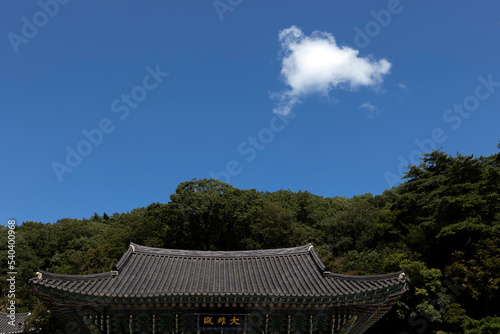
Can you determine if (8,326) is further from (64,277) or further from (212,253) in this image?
(64,277)

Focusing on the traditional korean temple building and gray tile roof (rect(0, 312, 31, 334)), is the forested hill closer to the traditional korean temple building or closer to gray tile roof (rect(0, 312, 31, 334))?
gray tile roof (rect(0, 312, 31, 334))

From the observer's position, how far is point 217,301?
10.5m

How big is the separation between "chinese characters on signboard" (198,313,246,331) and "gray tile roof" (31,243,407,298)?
2.47 feet

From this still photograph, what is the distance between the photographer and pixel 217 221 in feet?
146

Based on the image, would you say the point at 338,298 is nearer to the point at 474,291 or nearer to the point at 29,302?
the point at 474,291

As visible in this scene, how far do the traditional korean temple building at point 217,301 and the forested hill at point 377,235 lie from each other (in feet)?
44.9

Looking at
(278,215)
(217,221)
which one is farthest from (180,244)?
(278,215)

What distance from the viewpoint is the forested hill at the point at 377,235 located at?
2575cm

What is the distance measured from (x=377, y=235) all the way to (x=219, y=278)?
32.6 m

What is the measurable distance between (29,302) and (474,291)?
4425 centimetres

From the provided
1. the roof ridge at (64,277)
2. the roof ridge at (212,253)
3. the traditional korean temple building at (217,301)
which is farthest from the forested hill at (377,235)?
the roof ridge at (64,277)

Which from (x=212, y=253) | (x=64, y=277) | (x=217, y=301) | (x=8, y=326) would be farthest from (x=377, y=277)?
(x=8, y=326)

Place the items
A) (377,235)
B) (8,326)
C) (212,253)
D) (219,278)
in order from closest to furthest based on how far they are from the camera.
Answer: (219,278) < (212,253) < (8,326) < (377,235)

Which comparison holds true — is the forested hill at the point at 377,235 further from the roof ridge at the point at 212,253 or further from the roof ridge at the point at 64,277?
the roof ridge at the point at 64,277
